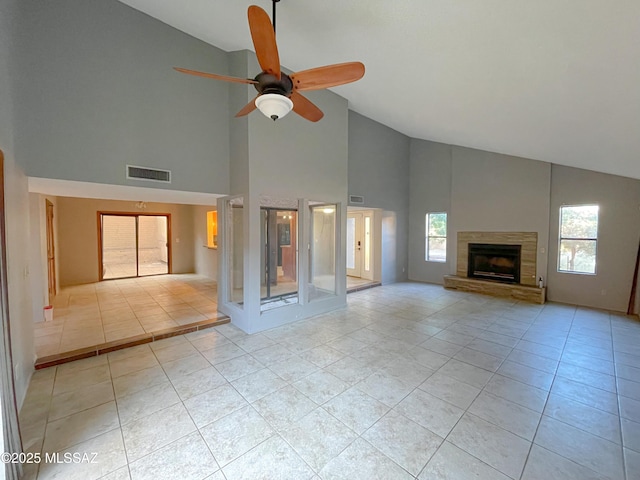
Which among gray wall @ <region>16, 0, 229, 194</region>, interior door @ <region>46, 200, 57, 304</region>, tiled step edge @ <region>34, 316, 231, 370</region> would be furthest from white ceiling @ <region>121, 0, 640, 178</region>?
interior door @ <region>46, 200, 57, 304</region>

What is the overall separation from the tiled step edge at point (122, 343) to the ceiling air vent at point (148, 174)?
2211 mm

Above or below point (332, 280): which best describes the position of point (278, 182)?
above

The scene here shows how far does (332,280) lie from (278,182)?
2.38 m

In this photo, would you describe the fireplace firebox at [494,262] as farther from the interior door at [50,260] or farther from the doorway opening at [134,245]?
the interior door at [50,260]

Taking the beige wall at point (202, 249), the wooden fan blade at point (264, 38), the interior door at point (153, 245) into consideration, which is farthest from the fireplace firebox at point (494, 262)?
the interior door at point (153, 245)

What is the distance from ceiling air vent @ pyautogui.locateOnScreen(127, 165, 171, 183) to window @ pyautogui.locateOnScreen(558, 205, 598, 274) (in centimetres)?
764

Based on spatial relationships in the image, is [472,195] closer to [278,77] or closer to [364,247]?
[364,247]

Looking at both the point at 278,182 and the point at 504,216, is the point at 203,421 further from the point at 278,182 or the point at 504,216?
the point at 504,216

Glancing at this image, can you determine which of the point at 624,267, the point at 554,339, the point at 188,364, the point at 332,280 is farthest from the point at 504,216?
the point at 188,364

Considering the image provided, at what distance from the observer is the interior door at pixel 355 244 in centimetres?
793

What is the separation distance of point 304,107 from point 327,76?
510mm

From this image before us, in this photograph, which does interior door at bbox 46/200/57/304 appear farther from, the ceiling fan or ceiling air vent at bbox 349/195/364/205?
ceiling air vent at bbox 349/195/364/205

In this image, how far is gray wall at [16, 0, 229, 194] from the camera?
2904 mm

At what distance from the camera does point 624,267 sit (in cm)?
497
